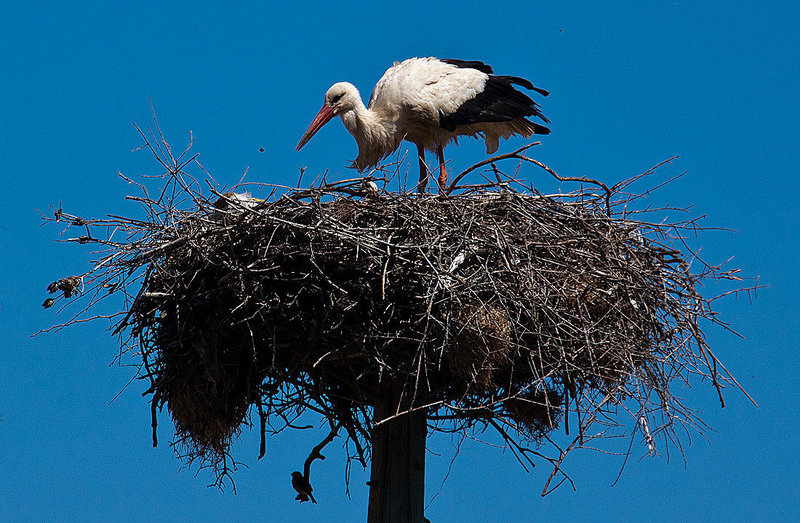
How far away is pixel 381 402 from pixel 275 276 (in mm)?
1037

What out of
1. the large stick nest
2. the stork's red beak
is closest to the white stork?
the stork's red beak

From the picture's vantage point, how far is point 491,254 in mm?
5375

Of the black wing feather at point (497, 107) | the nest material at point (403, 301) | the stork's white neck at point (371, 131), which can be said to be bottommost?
the nest material at point (403, 301)

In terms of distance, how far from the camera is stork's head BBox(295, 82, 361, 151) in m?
8.53

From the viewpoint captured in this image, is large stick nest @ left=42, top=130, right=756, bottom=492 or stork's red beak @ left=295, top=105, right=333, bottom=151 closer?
large stick nest @ left=42, top=130, right=756, bottom=492

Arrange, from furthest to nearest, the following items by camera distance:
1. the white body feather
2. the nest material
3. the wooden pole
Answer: the white body feather → the wooden pole → the nest material

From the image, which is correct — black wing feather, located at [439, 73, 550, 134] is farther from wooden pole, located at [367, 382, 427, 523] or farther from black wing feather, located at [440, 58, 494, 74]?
wooden pole, located at [367, 382, 427, 523]

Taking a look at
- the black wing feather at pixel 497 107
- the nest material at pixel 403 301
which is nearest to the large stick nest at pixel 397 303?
the nest material at pixel 403 301

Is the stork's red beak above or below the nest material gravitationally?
above

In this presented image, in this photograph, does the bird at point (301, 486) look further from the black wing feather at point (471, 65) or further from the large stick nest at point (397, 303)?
the black wing feather at point (471, 65)

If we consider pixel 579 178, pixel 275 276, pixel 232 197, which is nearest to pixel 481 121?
pixel 579 178

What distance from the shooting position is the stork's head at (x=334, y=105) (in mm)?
8531

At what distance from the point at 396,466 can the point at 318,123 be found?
11.8 feet

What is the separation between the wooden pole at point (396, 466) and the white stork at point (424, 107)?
3029 millimetres
